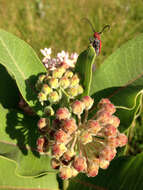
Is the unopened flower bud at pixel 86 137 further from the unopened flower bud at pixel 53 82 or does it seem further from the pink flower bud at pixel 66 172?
the unopened flower bud at pixel 53 82

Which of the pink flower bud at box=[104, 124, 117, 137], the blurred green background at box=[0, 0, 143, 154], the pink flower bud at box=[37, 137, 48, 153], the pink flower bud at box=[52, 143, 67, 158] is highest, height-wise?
the blurred green background at box=[0, 0, 143, 154]

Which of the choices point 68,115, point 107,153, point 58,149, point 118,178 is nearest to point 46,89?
point 68,115

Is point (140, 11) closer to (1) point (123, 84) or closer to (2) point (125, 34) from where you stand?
(2) point (125, 34)

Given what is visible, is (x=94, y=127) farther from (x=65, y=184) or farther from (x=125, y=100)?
(x=65, y=184)

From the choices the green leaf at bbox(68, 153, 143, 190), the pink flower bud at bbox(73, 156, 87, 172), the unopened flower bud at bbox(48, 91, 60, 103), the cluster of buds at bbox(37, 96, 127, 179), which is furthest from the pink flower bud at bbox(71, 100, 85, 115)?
the green leaf at bbox(68, 153, 143, 190)

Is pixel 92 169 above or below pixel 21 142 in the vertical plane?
below

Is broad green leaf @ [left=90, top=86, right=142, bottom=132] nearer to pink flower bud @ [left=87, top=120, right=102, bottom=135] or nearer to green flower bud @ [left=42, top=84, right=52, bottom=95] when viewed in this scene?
pink flower bud @ [left=87, top=120, right=102, bottom=135]

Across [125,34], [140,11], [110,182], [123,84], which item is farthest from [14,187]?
[140,11]
